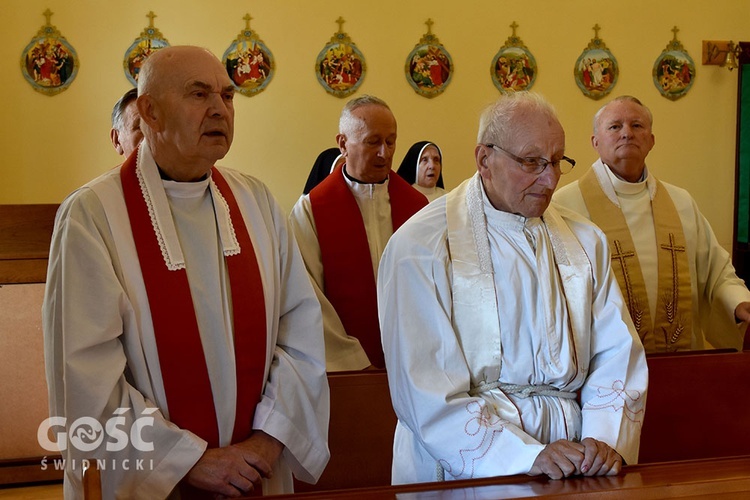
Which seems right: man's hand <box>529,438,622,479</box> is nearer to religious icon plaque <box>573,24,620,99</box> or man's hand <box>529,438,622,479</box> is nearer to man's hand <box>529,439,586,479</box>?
man's hand <box>529,439,586,479</box>

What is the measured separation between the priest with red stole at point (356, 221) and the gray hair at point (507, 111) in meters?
1.83

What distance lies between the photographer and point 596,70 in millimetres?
9047

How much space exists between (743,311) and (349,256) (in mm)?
2047

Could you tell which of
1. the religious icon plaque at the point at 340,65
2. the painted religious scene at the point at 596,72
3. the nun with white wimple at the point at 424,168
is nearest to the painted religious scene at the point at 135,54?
the religious icon plaque at the point at 340,65

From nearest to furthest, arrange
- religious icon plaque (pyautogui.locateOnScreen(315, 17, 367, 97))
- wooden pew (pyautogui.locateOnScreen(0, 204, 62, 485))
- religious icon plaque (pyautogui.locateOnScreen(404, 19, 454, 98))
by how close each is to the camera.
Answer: wooden pew (pyautogui.locateOnScreen(0, 204, 62, 485))
religious icon plaque (pyautogui.locateOnScreen(315, 17, 367, 97))
religious icon plaque (pyautogui.locateOnScreen(404, 19, 454, 98))

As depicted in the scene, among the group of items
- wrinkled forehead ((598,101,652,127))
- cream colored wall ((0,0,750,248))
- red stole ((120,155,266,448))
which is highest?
cream colored wall ((0,0,750,248))

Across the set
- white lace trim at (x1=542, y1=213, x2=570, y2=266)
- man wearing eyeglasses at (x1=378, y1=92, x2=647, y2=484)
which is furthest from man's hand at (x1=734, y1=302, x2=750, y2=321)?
white lace trim at (x1=542, y1=213, x2=570, y2=266)

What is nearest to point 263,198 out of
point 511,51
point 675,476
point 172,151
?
point 172,151

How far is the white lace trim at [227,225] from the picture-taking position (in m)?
2.90

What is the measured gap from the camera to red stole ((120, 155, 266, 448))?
8.97 ft

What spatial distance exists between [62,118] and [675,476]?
695 cm

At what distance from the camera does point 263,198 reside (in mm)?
3133

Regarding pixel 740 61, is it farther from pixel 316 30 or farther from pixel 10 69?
pixel 10 69

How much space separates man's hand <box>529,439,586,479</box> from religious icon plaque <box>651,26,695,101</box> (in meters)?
7.31
